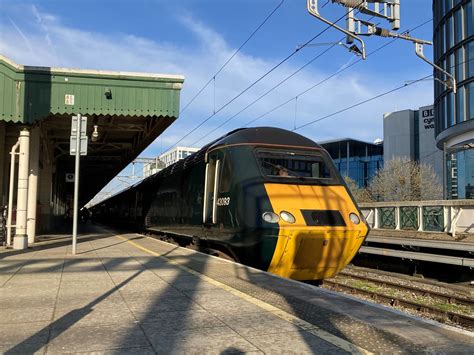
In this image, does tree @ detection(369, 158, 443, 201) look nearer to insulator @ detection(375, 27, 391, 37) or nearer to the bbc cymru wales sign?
the bbc cymru wales sign

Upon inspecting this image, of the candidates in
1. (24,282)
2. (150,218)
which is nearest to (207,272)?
(24,282)

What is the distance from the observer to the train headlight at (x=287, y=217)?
8844 mm

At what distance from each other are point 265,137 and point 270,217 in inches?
88.3

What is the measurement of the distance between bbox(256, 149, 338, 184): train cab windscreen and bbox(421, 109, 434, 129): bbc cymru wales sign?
5766cm

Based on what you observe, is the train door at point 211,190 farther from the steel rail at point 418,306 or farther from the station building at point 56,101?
the station building at point 56,101

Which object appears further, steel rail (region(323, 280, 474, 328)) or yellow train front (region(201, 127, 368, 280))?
yellow train front (region(201, 127, 368, 280))

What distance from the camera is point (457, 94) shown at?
3856 cm

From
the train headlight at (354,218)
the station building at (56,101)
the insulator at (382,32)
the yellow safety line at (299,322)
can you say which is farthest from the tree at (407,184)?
the yellow safety line at (299,322)

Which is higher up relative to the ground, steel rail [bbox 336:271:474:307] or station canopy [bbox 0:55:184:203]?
station canopy [bbox 0:55:184:203]

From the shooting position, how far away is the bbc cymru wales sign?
208 ft

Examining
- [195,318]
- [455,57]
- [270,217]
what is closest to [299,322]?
[195,318]

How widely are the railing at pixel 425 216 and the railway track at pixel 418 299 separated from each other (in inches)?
235

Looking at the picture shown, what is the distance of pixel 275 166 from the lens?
32.8ft

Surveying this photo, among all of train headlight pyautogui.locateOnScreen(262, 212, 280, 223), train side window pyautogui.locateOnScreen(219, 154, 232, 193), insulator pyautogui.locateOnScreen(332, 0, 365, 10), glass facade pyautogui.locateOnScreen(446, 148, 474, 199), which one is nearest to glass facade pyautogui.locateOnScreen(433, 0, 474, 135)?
glass facade pyautogui.locateOnScreen(446, 148, 474, 199)
